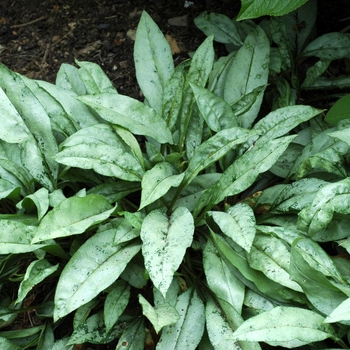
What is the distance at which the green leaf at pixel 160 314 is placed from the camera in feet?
3.99

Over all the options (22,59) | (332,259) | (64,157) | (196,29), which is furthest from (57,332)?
(196,29)

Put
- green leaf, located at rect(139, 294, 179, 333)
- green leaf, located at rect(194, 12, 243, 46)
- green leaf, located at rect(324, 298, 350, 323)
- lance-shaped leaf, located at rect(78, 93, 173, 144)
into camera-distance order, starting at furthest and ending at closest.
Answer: green leaf, located at rect(194, 12, 243, 46), lance-shaped leaf, located at rect(78, 93, 173, 144), green leaf, located at rect(139, 294, 179, 333), green leaf, located at rect(324, 298, 350, 323)

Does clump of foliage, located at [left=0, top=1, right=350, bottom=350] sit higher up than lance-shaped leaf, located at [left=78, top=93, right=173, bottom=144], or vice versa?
lance-shaped leaf, located at [left=78, top=93, right=173, bottom=144]

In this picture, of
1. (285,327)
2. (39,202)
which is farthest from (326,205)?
(39,202)

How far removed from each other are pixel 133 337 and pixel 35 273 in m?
0.32

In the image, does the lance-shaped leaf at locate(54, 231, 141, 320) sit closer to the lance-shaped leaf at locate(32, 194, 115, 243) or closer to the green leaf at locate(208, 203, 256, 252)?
the lance-shaped leaf at locate(32, 194, 115, 243)

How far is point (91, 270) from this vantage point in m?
1.34

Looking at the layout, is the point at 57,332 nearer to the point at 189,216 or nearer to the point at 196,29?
the point at 189,216

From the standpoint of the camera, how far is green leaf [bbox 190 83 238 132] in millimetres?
1488

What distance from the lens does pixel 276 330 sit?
115 centimetres

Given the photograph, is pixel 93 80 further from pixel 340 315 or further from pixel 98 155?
pixel 340 315

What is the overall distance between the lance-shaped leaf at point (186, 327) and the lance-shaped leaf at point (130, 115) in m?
0.47

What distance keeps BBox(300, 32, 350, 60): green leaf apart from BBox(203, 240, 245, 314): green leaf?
0.86 m

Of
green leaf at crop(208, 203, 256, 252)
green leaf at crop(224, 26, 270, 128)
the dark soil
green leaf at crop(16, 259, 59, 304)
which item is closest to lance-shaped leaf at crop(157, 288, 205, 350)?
green leaf at crop(208, 203, 256, 252)
